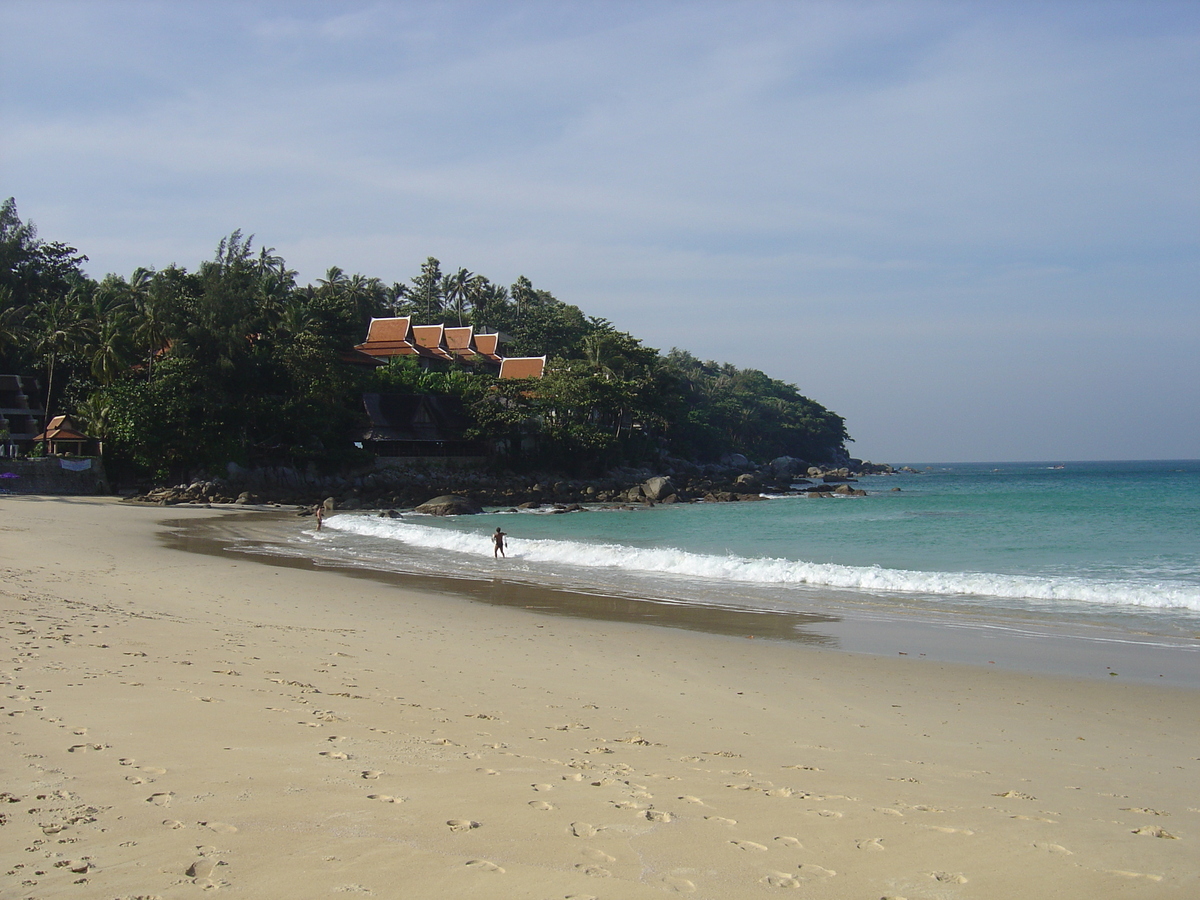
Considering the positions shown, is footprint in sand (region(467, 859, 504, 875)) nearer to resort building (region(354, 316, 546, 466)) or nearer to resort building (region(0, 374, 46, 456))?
resort building (region(354, 316, 546, 466))

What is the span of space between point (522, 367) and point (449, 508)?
2564cm

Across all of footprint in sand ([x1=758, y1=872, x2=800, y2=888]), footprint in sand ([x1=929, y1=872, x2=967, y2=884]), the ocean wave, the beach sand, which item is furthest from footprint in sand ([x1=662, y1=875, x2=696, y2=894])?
the ocean wave

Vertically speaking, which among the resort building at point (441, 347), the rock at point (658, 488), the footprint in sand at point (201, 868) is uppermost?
the resort building at point (441, 347)

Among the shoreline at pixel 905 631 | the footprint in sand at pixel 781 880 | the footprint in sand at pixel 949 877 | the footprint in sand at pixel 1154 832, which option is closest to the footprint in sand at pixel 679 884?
the footprint in sand at pixel 781 880

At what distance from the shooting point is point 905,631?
11.8 metres

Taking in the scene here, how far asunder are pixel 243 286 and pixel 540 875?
4850 centimetres

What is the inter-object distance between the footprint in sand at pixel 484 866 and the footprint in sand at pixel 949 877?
6.75 ft

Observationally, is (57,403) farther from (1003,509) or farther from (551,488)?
(1003,509)

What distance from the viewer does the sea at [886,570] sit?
11.2 metres

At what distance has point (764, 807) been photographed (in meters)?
4.62

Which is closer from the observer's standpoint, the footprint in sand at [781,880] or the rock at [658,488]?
the footprint in sand at [781,880]

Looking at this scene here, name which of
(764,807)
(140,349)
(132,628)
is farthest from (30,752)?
(140,349)

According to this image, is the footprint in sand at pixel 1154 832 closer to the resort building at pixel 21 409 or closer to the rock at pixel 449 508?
the rock at pixel 449 508

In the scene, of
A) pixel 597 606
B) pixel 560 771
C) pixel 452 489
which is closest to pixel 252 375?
pixel 452 489
